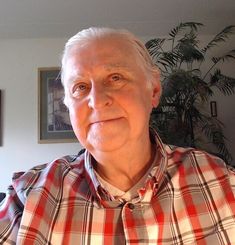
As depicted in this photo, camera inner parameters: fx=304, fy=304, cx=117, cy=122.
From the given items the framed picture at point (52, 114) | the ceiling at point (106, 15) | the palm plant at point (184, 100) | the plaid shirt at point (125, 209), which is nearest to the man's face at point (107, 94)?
the plaid shirt at point (125, 209)

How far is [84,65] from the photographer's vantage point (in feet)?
2.36

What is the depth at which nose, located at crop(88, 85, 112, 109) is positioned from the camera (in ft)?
2.24

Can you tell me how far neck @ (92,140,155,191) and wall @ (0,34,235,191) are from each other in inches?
89.3

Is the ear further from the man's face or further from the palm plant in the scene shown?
the palm plant

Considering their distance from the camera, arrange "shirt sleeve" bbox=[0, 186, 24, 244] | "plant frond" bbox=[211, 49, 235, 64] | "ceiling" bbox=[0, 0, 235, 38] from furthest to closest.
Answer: "plant frond" bbox=[211, 49, 235, 64] < "ceiling" bbox=[0, 0, 235, 38] < "shirt sleeve" bbox=[0, 186, 24, 244]

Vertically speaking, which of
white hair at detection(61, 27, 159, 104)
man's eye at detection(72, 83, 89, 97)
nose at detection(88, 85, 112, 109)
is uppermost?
white hair at detection(61, 27, 159, 104)

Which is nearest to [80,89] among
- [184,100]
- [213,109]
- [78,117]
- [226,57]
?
[78,117]

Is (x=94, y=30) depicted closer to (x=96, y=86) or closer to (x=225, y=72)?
(x=96, y=86)

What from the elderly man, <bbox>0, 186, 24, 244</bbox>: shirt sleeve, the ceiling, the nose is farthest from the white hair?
the ceiling

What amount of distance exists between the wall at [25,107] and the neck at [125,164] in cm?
227

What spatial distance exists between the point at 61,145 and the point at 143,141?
235 cm

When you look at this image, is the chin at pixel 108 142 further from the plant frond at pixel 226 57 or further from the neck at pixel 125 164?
the plant frond at pixel 226 57

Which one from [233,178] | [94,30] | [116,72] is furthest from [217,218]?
[94,30]

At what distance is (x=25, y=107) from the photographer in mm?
3059
